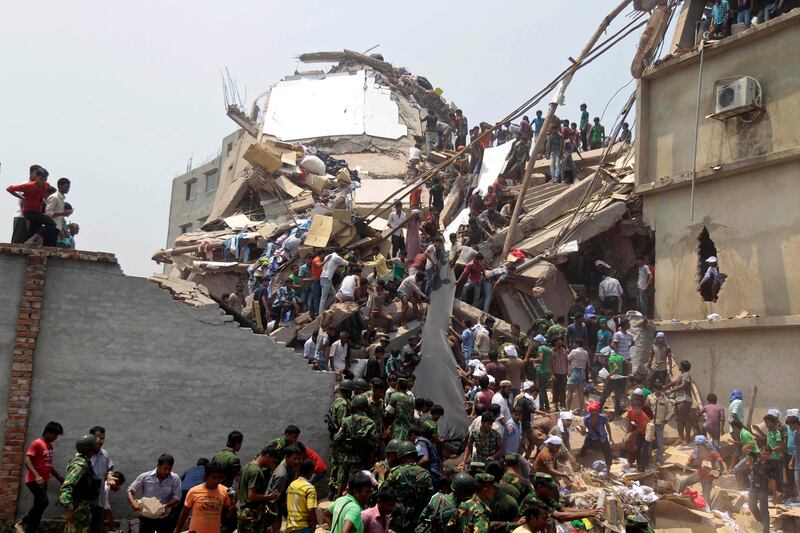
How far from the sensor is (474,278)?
16094 millimetres

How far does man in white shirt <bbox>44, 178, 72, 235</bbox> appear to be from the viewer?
11.6 meters

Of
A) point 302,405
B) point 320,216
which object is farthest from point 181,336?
point 320,216

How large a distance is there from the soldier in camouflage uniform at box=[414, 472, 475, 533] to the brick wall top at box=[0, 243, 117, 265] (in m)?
5.65

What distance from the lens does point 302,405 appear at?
1130cm

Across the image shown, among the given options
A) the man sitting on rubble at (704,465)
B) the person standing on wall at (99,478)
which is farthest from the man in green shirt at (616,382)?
the person standing on wall at (99,478)

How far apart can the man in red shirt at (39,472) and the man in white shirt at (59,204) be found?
127 inches

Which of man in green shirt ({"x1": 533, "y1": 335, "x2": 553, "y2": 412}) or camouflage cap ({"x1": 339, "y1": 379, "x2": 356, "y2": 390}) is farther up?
man in green shirt ({"x1": 533, "y1": 335, "x2": 553, "y2": 412})

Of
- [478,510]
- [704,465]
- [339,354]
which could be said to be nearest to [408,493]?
[478,510]

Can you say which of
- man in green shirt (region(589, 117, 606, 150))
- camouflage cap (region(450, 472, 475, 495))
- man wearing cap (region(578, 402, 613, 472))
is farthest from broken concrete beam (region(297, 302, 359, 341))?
man in green shirt (region(589, 117, 606, 150))

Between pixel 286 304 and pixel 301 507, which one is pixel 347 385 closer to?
pixel 301 507

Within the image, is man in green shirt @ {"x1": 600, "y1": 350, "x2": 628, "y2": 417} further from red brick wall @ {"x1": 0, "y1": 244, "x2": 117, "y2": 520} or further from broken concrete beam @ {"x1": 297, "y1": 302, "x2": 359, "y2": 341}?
red brick wall @ {"x1": 0, "y1": 244, "x2": 117, "y2": 520}

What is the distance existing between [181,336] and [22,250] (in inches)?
83.7

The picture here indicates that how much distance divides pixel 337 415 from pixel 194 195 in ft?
90.6

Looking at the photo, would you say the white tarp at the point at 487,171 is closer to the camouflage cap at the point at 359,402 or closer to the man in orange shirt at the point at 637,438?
the man in orange shirt at the point at 637,438
